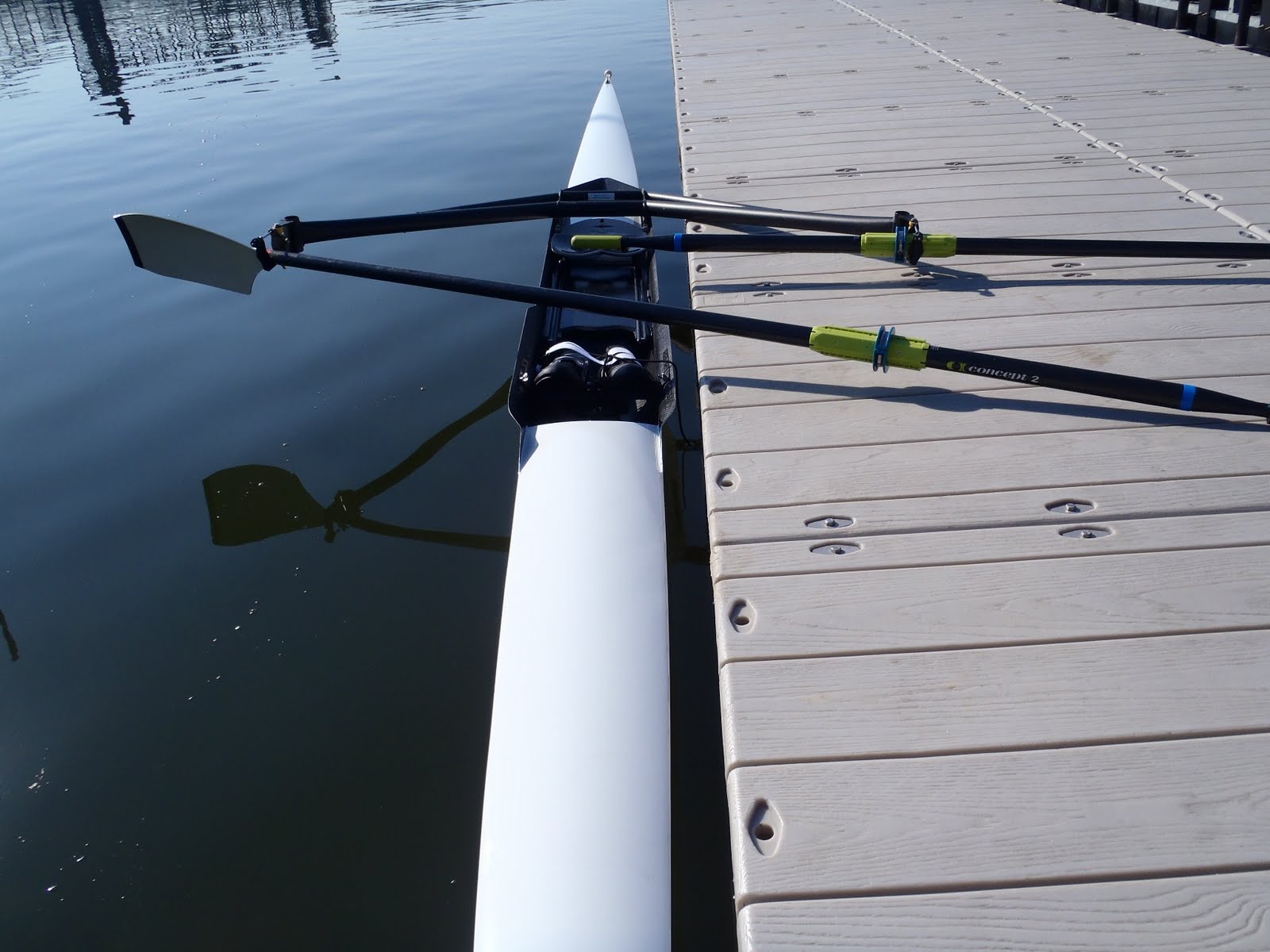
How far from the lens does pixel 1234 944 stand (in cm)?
133

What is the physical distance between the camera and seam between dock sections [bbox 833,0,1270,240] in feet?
12.9

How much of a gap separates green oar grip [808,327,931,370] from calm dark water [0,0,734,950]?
1052mm

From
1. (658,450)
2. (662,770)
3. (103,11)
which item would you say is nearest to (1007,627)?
(662,770)

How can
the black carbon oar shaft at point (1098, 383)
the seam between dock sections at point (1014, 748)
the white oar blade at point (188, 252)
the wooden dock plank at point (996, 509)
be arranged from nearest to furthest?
the seam between dock sections at point (1014, 748)
the wooden dock plank at point (996, 509)
the black carbon oar shaft at point (1098, 383)
the white oar blade at point (188, 252)

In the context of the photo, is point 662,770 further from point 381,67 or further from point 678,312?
point 381,67

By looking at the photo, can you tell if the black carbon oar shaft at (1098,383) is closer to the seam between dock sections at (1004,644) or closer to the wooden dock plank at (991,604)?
the wooden dock plank at (991,604)

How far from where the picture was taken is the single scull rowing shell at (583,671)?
1802mm

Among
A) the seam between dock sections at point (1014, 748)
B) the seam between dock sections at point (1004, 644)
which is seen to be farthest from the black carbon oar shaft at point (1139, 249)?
the seam between dock sections at point (1014, 748)

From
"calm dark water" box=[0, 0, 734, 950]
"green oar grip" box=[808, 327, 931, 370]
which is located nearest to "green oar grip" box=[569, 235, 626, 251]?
"calm dark water" box=[0, 0, 734, 950]

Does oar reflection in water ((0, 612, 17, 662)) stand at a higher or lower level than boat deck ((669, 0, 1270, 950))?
lower

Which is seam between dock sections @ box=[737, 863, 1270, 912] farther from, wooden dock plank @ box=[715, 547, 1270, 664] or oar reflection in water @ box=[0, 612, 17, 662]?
oar reflection in water @ box=[0, 612, 17, 662]

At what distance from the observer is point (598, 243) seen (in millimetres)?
4305

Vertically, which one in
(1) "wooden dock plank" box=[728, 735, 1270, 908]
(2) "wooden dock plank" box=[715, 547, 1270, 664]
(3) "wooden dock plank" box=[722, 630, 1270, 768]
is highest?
(2) "wooden dock plank" box=[715, 547, 1270, 664]

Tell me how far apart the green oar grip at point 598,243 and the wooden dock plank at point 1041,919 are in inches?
134
